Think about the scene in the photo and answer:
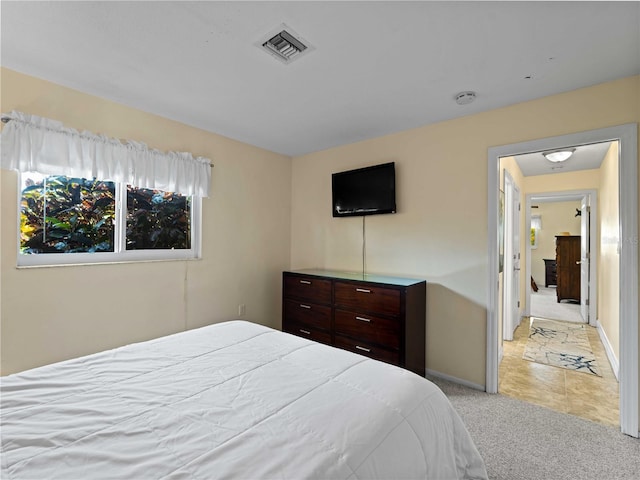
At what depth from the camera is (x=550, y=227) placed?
27.1ft

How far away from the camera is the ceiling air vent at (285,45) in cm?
171

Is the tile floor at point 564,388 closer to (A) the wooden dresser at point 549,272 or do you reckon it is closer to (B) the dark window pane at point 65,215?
(B) the dark window pane at point 65,215

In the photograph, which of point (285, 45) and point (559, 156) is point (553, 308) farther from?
point (285, 45)

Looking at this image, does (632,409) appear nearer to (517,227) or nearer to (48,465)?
(517,227)

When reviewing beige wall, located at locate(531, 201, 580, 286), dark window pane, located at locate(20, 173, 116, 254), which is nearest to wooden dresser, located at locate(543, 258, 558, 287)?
beige wall, located at locate(531, 201, 580, 286)

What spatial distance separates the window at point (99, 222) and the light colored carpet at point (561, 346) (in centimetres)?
402

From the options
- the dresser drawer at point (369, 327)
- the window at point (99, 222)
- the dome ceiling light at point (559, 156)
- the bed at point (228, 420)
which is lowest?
the dresser drawer at point (369, 327)

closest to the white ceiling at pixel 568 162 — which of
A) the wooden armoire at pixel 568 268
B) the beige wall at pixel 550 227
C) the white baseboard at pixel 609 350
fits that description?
the white baseboard at pixel 609 350

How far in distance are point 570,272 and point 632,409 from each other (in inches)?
218

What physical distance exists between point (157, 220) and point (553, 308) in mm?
6889

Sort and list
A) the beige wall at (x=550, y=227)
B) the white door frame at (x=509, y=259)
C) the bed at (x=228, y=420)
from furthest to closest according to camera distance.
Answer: the beige wall at (x=550, y=227) < the white door frame at (x=509, y=259) < the bed at (x=228, y=420)

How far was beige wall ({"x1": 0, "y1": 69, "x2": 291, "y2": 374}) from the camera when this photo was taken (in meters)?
2.11

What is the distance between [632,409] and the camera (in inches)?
80.7

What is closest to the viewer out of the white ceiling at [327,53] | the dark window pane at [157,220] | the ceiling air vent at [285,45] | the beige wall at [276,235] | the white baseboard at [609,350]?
the white ceiling at [327,53]
